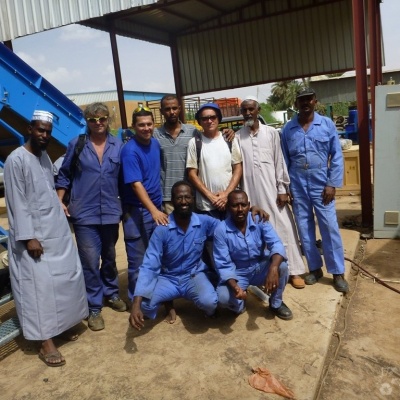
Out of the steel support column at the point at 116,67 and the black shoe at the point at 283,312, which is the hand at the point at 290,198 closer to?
the black shoe at the point at 283,312

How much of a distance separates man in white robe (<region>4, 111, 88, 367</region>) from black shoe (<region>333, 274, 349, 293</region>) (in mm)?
Answer: 2360

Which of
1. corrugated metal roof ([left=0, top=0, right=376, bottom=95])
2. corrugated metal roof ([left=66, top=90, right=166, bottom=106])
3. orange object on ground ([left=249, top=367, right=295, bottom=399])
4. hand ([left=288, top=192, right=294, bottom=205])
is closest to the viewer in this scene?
orange object on ground ([left=249, top=367, right=295, bottom=399])

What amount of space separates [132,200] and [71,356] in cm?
129

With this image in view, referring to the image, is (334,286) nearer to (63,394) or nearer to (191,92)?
(63,394)

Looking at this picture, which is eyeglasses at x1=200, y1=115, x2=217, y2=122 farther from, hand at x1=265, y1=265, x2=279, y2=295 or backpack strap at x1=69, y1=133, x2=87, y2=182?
hand at x1=265, y1=265, x2=279, y2=295

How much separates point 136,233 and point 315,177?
1697 mm

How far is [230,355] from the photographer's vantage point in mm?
2865

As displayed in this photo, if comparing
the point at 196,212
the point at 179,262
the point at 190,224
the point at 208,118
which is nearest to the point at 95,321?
the point at 179,262

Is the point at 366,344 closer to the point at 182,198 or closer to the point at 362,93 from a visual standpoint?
the point at 182,198

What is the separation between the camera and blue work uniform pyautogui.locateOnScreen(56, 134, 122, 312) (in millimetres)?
3340

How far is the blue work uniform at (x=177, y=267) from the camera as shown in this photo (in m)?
3.19

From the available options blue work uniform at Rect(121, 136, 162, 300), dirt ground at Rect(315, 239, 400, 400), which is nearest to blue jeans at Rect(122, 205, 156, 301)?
blue work uniform at Rect(121, 136, 162, 300)

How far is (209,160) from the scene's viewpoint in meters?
3.48

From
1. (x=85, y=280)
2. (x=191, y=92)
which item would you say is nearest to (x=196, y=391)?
(x=85, y=280)
